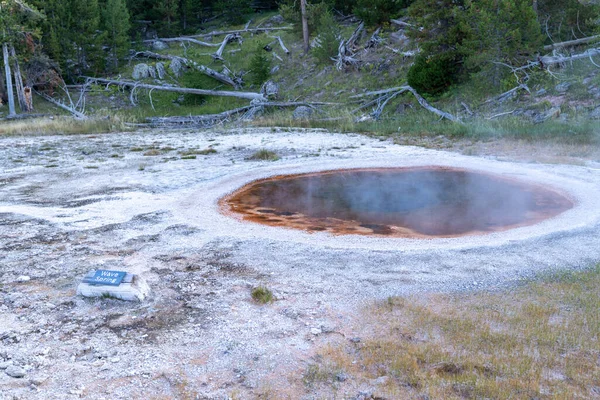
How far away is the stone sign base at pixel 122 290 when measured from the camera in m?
5.77

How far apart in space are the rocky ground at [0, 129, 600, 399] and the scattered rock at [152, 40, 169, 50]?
26.3 meters

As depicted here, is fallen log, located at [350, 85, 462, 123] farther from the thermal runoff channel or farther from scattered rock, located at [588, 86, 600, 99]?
the thermal runoff channel

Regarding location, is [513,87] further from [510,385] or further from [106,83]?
[106,83]

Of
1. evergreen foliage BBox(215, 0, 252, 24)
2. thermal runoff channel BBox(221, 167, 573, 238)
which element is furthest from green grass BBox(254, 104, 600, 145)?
evergreen foliage BBox(215, 0, 252, 24)

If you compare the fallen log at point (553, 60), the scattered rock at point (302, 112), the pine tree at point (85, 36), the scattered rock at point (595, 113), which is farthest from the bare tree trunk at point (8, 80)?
the scattered rock at point (595, 113)

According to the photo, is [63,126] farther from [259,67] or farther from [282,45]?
[282,45]

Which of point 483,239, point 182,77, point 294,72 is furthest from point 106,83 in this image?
point 483,239

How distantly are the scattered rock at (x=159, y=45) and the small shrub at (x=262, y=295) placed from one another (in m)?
33.3

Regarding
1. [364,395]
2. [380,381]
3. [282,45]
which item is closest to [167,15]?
[282,45]

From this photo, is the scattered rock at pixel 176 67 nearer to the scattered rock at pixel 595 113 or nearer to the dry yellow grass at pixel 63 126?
the dry yellow grass at pixel 63 126

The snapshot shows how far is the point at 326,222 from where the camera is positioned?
8930 mm

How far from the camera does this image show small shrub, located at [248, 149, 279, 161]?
46.7 ft

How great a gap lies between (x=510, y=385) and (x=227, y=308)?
2.76m

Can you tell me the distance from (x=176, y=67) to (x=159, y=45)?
19.2 feet
